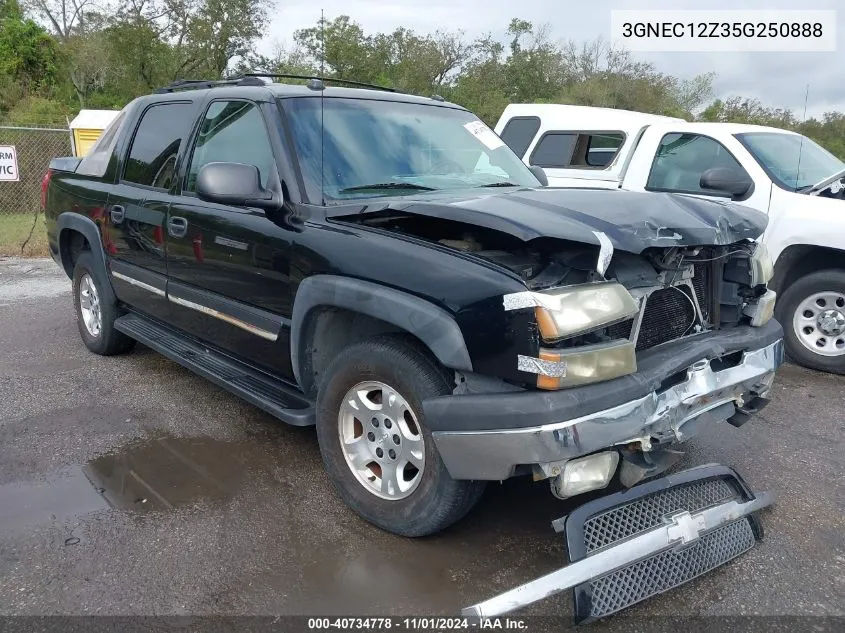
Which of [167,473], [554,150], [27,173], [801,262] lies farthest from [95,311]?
[27,173]

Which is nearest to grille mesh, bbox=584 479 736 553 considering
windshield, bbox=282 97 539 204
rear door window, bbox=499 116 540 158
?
windshield, bbox=282 97 539 204

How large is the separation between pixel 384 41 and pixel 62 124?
10.8 m

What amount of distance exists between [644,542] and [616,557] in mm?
135

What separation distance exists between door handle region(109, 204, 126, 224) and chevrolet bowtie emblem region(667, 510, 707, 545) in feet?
12.6

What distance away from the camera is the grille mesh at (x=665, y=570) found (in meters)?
2.45

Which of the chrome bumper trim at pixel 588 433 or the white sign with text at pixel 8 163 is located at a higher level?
the white sign with text at pixel 8 163

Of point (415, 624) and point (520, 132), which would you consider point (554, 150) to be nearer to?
point (520, 132)

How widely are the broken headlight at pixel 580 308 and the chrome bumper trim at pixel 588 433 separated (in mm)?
305

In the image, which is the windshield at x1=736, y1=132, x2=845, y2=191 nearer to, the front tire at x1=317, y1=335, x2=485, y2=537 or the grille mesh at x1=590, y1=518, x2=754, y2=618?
the grille mesh at x1=590, y1=518, x2=754, y2=618

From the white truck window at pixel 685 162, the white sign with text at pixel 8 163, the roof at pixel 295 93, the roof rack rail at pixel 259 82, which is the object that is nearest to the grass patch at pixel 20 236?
the white sign with text at pixel 8 163

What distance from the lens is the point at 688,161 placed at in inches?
247

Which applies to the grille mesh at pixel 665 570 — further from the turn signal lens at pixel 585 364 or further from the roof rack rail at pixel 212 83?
the roof rack rail at pixel 212 83

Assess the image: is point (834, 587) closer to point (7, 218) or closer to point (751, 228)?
point (751, 228)

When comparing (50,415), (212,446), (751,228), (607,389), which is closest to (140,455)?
(212,446)
